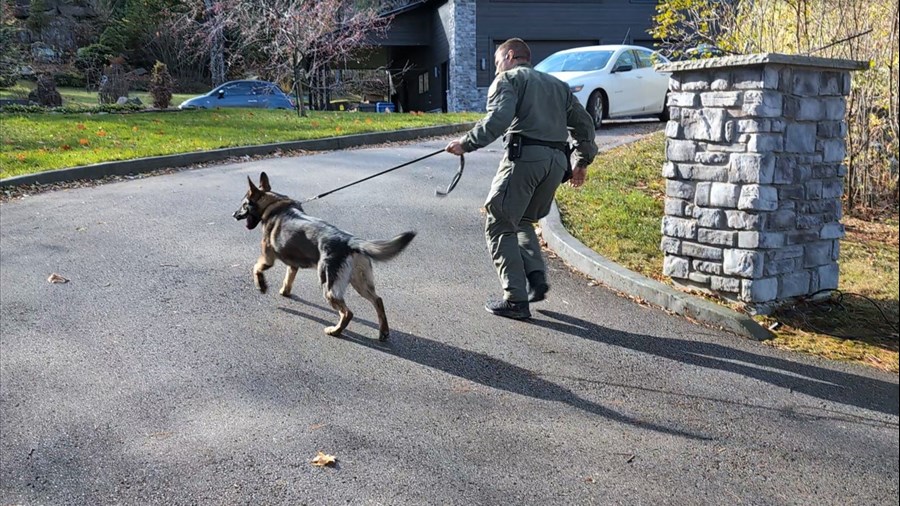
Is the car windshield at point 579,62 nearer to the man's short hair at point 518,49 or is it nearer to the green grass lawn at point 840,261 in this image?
the green grass lawn at point 840,261

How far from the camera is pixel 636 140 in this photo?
14.1 meters

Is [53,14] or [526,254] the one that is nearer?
[526,254]

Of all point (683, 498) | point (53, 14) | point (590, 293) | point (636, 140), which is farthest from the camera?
point (53, 14)

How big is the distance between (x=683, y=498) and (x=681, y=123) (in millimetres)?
3475

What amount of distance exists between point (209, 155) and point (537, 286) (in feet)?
28.1

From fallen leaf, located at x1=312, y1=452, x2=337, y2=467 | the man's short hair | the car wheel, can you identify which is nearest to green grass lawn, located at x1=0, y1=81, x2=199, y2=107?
the car wheel

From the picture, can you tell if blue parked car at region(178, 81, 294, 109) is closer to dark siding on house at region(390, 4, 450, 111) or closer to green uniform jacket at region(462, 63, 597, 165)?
dark siding on house at region(390, 4, 450, 111)

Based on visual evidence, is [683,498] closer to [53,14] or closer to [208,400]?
[208,400]

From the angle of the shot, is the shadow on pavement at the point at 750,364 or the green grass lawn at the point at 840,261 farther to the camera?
the shadow on pavement at the point at 750,364

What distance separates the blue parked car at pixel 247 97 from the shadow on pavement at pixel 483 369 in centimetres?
2187

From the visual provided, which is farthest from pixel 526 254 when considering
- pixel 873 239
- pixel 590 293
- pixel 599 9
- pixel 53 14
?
pixel 53 14

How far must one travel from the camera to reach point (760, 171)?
545 centimetres

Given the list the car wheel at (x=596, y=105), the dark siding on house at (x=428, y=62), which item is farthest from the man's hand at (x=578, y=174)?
the dark siding on house at (x=428, y=62)

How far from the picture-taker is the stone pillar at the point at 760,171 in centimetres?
546
